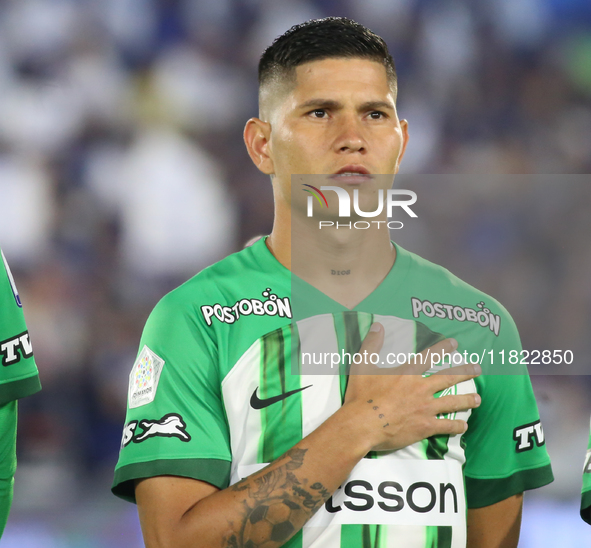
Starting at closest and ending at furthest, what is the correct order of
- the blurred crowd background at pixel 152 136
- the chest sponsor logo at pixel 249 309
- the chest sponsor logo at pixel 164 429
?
the chest sponsor logo at pixel 164 429
the chest sponsor logo at pixel 249 309
the blurred crowd background at pixel 152 136

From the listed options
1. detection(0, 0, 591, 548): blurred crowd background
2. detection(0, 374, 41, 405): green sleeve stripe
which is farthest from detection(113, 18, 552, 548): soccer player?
detection(0, 0, 591, 548): blurred crowd background

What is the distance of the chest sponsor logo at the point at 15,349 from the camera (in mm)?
1667

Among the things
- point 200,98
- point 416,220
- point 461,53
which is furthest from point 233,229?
point 416,220

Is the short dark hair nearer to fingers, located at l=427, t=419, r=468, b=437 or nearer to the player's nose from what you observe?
the player's nose

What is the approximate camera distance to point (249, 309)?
61.1 inches

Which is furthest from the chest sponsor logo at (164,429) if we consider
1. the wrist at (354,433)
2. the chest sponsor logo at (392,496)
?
the wrist at (354,433)

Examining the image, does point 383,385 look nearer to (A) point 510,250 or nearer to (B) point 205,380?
(B) point 205,380

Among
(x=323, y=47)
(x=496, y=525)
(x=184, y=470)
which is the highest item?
(x=323, y=47)

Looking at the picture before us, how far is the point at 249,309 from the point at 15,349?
0.59 metres

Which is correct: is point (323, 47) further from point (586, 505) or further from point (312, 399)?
point (586, 505)

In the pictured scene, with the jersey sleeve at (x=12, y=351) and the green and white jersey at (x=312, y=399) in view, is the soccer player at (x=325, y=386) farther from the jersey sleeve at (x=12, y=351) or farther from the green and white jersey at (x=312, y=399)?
the jersey sleeve at (x=12, y=351)

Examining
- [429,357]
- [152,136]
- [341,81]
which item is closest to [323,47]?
[341,81]

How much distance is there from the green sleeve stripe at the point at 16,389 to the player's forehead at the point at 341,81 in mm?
910

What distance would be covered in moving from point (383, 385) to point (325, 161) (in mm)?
489
